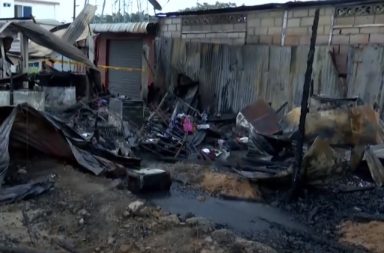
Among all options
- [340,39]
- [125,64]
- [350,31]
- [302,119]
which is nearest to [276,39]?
[340,39]

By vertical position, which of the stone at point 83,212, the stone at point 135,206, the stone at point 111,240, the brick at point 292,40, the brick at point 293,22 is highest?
the brick at point 293,22

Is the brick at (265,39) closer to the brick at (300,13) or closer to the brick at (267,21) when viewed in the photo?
the brick at (267,21)

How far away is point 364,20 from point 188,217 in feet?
20.8

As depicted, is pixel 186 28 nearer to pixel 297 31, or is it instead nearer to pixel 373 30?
pixel 297 31

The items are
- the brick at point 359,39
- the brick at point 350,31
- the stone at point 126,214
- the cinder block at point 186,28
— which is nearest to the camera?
the stone at point 126,214

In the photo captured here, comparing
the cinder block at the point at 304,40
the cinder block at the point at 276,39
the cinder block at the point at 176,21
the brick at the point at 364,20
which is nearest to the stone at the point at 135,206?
the brick at the point at 364,20

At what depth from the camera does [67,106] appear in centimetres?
1445

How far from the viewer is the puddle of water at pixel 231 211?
5.83m

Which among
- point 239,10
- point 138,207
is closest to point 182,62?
point 239,10

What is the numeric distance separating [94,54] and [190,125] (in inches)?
384

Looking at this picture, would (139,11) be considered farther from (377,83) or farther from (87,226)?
(87,226)

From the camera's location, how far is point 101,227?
16.5ft

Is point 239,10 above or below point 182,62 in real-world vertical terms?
above

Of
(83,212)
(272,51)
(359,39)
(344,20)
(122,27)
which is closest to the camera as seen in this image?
(83,212)
